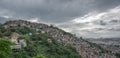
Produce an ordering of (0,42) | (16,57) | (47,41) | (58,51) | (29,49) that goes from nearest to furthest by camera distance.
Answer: (0,42) → (16,57) → (29,49) → (58,51) → (47,41)

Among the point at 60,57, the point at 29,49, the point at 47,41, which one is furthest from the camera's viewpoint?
the point at 47,41

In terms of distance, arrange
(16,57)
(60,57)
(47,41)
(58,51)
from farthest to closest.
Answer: (47,41), (58,51), (60,57), (16,57)

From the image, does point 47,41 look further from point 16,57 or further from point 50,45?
point 16,57

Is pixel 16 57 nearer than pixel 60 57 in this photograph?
Yes

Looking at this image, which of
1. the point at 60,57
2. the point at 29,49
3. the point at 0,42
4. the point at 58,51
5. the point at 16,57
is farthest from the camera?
the point at 58,51

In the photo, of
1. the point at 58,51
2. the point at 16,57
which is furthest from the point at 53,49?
the point at 16,57

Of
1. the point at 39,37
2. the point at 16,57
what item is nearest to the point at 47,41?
the point at 39,37

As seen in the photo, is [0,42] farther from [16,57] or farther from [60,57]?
[60,57]

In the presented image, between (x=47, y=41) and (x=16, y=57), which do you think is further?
(x=47, y=41)
